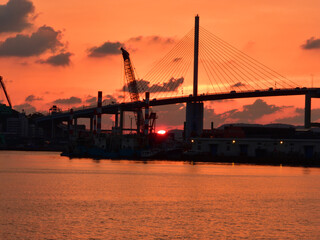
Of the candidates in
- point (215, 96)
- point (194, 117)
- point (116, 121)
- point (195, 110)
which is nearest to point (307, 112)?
point (215, 96)

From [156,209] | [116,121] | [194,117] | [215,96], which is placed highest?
[215,96]

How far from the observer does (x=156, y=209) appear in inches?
1390

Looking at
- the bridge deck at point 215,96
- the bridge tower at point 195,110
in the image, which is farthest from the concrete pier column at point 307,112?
the bridge tower at point 195,110

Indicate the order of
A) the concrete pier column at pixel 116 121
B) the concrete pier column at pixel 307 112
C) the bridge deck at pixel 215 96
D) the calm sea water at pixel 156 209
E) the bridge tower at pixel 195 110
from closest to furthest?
1. the calm sea water at pixel 156 209
2. the concrete pier column at pixel 307 112
3. the bridge deck at pixel 215 96
4. the bridge tower at pixel 195 110
5. the concrete pier column at pixel 116 121

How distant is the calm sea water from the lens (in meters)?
27.7

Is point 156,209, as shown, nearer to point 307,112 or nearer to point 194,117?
point 307,112

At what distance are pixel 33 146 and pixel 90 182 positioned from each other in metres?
149

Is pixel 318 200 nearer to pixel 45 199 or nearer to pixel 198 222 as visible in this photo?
pixel 198 222

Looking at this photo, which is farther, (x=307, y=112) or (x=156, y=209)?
(x=307, y=112)

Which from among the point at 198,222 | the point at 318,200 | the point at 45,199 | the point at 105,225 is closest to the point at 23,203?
the point at 45,199

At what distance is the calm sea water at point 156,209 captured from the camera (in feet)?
90.9

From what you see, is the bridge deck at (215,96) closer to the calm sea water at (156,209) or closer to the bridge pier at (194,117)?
the bridge pier at (194,117)

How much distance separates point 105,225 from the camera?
2922 cm

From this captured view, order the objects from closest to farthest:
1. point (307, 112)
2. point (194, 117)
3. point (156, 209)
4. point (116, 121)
A: point (156, 209), point (307, 112), point (194, 117), point (116, 121)
